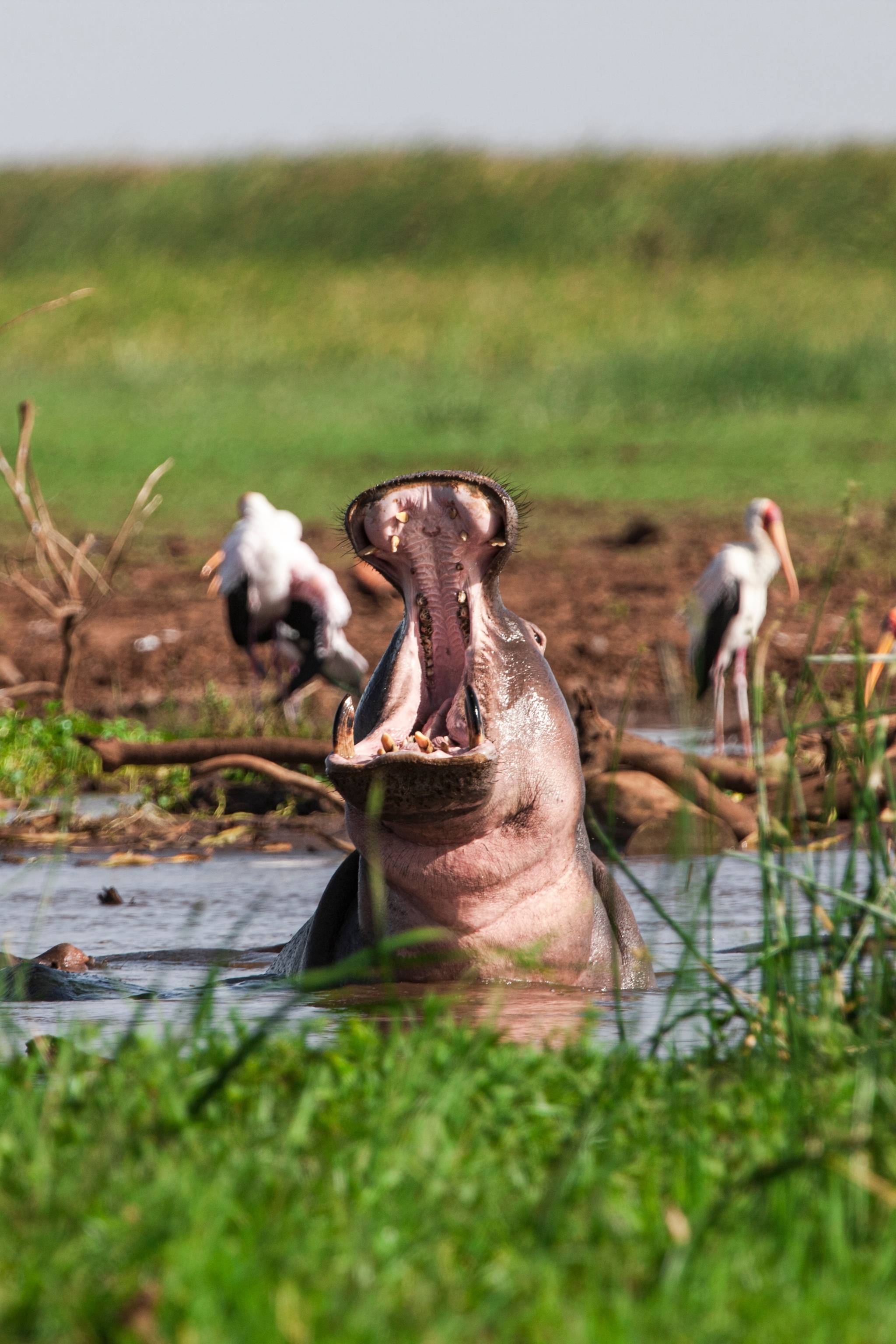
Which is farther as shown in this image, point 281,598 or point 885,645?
point 281,598

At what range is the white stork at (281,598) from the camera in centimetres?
904

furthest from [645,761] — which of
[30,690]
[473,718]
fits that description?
[30,690]

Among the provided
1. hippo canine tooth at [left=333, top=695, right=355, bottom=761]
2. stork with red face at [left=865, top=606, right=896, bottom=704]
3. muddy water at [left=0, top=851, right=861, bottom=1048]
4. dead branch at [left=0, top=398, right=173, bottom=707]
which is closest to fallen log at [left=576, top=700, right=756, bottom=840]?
muddy water at [left=0, top=851, right=861, bottom=1048]

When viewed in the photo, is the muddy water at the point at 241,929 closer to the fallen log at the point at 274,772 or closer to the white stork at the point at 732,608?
the fallen log at the point at 274,772

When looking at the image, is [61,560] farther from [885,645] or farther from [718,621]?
[718,621]

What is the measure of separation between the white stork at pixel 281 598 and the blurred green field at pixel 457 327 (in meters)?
5.62

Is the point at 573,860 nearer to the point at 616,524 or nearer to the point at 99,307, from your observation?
the point at 616,524

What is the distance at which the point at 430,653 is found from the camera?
3.56 metres

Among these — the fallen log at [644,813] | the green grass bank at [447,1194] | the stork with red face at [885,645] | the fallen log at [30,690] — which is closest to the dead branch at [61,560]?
the fallen log at [30,690]

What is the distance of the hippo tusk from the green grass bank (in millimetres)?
829

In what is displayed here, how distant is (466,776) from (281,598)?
610 centimetres

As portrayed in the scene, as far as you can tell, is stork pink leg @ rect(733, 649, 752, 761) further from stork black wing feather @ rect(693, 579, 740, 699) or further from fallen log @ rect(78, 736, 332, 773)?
fallen log @ rect(78, 736, 332, 773)

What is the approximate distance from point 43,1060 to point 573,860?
131 cm

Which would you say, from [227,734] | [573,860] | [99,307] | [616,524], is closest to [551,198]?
[99,307]
